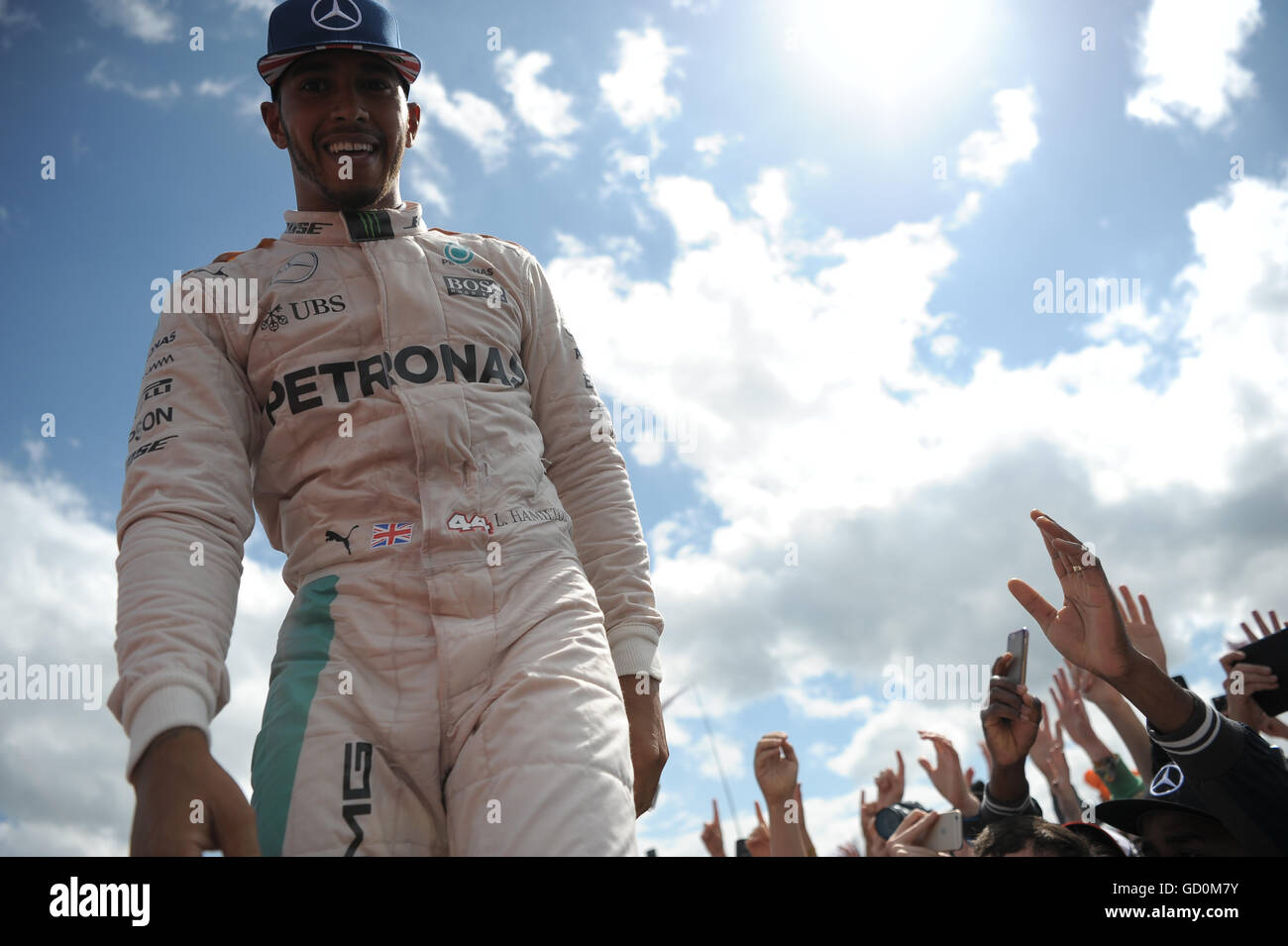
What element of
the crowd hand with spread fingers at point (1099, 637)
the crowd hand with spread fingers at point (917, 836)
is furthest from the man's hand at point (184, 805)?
the crowd hand with spread fingers at point (917, 836)

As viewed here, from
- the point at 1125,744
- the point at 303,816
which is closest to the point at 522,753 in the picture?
the point at 303,816

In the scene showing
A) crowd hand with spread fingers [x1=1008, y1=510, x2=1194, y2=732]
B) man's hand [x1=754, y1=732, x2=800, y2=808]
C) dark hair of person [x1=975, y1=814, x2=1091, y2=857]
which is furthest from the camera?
man's hand [x1=754, y1=732, x2=800, y2=808]

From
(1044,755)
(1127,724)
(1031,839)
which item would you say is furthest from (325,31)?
(1044,755)

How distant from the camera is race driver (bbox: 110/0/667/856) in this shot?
1762 millimetres

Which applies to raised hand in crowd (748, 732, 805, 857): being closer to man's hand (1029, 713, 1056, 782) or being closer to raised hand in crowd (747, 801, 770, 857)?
raised hand in crowd (747, 801, 770, 857)

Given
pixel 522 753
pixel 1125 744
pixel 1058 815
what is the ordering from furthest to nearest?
pixel 1058 815, pixel 1125 744, pixel 522 753

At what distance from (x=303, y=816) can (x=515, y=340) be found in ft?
Answer: 4.13

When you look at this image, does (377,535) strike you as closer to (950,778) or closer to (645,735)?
(645,735)

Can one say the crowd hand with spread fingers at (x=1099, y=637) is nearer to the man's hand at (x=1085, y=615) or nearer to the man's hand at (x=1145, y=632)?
the man's hand at (x=1085, y=615)

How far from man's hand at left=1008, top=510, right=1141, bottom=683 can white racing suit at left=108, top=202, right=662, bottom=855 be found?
1458mm

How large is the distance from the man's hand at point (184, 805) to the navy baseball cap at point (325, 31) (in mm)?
1777

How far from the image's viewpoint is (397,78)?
265 centimetres

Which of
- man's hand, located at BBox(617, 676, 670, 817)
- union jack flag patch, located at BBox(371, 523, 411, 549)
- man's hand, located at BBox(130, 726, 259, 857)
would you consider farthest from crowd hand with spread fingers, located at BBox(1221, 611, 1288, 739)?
man's hand, located at BBox(130, 726, 259, 857)
